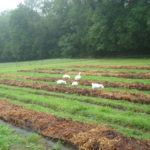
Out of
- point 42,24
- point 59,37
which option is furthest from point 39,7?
point 59,37

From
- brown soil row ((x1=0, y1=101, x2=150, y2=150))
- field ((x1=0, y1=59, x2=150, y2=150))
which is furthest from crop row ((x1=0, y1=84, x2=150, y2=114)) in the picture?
brown soil row ((x1=0, y1=101, x2=150, y2=150))

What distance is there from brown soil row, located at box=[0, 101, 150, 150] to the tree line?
1041 inches

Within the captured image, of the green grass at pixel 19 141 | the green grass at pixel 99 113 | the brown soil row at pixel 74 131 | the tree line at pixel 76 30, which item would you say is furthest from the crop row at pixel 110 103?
the tree line at pixel 76 30

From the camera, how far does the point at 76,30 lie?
47312 millimetres

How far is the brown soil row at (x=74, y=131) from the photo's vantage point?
4543 mm

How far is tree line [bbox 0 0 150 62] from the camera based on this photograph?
33000 mm

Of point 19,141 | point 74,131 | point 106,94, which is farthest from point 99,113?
point 19,141

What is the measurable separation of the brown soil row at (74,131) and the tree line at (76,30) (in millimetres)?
26445

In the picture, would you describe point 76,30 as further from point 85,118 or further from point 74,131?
point 74,131

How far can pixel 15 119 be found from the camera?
6875 millimetres

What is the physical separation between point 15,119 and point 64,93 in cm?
Result: 345

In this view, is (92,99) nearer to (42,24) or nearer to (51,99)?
(51,99)

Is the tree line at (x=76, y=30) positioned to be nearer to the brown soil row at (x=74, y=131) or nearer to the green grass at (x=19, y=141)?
the brown soil row at (x=74, y=131)

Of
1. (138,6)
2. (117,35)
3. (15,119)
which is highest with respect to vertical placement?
(138,6)
